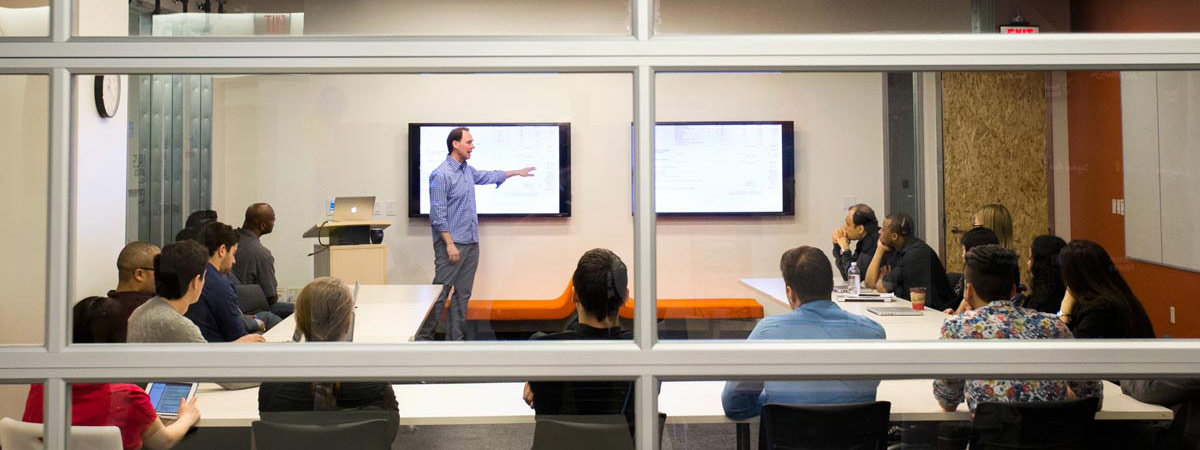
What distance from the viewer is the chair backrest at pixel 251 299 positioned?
141 cm

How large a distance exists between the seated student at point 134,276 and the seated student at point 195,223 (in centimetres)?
6

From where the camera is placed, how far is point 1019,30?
4.56 ft

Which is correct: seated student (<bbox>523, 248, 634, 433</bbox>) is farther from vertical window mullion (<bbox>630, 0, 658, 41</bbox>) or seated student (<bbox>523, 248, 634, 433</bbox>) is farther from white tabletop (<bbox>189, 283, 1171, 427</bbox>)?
vertical window mullion (<bbox>630, 0, 658, 41</bbox>)

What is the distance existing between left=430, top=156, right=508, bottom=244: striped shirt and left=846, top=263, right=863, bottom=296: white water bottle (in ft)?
2.19

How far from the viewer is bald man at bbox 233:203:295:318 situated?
140 cm

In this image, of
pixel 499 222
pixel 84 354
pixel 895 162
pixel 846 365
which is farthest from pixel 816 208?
pixel 84 354

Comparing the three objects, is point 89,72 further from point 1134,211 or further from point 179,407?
point 1134,211

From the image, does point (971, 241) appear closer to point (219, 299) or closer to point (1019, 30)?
point (1019, 30)

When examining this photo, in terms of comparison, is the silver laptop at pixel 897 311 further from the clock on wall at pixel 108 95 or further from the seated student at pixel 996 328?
the clock on wall at pixel 108 95

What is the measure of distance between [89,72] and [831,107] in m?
1.33

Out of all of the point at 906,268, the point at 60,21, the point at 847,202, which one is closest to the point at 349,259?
the point at 60,21

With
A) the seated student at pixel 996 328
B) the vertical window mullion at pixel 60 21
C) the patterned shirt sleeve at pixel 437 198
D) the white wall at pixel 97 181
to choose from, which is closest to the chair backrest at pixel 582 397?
the patterned shirt sleeve at pixel 437 198

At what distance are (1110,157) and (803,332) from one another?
641mm

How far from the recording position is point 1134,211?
1.40 m
